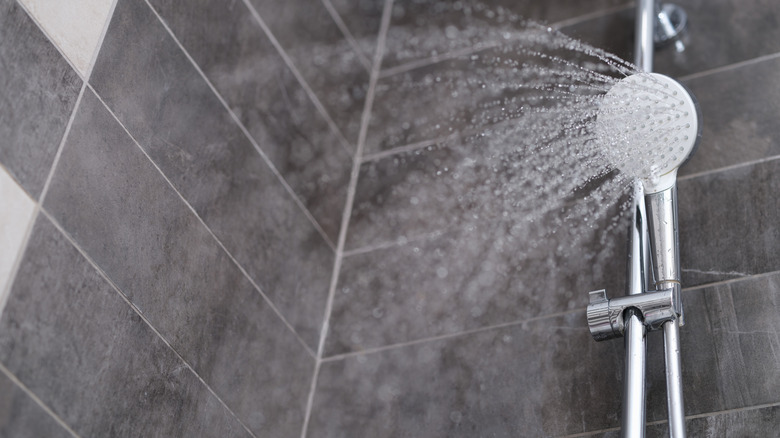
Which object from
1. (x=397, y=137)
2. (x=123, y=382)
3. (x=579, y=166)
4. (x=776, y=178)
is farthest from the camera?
(x=397, y=137)

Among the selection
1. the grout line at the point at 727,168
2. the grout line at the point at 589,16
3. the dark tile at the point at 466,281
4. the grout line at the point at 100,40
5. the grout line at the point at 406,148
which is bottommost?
the dark tile at the point at 466,281

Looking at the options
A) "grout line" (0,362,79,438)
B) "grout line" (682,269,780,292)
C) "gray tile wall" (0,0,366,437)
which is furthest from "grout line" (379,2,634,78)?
"grout line" (0,362,79,438)

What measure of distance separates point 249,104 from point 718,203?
0.75m

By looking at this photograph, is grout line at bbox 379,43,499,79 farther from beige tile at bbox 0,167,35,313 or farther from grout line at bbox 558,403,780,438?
beige tile at bbox 0,167,35,313

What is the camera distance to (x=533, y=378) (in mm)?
1303

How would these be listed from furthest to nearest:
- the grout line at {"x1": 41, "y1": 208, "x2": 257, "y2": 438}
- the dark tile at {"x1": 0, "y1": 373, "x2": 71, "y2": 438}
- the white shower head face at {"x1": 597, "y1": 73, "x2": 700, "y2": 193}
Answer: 1. the white shower head face at {"x1": 597, "y1": 73, "x2": 700, "y2": 193}
2. the grout line at {"x1": 41, "y1": 208, "x2": 257, "y2": 438}
3. the dark tile at {"x1": 0, "y1": 373, "x2": 71, "y2": 438}

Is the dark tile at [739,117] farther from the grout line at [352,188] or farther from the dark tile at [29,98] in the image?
the dark tile at [29,98]

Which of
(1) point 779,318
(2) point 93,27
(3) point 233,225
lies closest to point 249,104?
(3) point 233,225

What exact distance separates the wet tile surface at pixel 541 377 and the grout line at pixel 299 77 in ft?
1.47

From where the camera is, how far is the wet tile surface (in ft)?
3.87

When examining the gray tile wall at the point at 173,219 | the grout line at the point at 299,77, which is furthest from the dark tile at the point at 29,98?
the grout line at the point at 299,77

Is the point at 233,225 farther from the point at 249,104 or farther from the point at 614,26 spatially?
the point at 614,26

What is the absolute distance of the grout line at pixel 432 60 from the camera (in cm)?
170

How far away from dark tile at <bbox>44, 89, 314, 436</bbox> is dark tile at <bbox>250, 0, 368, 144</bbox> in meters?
0.44
